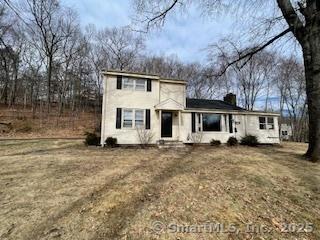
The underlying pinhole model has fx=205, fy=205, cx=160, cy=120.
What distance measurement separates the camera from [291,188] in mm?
5668

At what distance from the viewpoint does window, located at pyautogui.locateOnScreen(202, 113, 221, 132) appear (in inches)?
604

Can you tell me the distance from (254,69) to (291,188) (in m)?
29.7

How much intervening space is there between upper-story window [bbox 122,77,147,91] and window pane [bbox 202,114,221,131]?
199 inches

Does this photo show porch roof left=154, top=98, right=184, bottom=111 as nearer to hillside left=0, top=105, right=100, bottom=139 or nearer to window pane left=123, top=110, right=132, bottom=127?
window pane left=123, top=110, right=132, bottom=127

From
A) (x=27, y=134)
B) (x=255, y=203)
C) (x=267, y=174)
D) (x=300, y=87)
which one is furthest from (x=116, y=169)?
(x=300, y=87)

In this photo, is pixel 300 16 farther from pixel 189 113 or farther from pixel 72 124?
pixel 72 124

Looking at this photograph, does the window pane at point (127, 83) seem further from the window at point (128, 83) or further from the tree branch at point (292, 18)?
the tree branch at point (292, 18)

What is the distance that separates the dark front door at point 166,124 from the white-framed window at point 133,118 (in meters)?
1.61

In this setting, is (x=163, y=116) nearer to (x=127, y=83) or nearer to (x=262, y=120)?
(x=127, y=83)

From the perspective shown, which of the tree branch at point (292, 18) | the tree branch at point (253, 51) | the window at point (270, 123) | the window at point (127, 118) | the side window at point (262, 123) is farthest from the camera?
the window at point (270, 123)

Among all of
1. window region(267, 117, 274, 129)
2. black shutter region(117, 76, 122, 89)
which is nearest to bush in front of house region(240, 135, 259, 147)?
window region(267, 117, 274, 129)

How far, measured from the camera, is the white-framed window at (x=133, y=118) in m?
13.7

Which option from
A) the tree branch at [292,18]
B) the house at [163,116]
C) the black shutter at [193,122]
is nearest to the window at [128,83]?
the house at [163,116]

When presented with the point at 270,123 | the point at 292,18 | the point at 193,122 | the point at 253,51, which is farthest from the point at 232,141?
the point at 292,18
